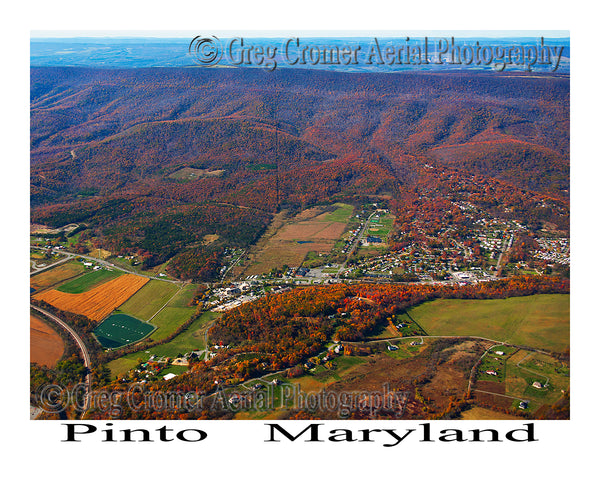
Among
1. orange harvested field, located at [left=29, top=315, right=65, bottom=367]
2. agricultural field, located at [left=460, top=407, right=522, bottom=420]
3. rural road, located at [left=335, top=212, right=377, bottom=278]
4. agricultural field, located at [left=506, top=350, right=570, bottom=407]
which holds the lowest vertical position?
agricultural field, located at [left=460, top=407, right=522, bottom=420]

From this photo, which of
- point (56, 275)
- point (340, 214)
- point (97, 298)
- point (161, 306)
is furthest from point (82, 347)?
point (340, 214)

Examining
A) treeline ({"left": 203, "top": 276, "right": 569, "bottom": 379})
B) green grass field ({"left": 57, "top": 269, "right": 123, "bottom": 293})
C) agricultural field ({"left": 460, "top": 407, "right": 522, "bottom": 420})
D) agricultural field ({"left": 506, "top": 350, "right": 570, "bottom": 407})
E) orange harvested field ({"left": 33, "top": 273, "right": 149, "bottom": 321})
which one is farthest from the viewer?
green grass field ({"left": 57, "top": 269, "right": 123, "bottom": 293})

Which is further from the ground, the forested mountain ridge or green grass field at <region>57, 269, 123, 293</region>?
the forested mountain ridge

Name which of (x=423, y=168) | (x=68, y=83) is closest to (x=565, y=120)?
A: (x=423, y=168)

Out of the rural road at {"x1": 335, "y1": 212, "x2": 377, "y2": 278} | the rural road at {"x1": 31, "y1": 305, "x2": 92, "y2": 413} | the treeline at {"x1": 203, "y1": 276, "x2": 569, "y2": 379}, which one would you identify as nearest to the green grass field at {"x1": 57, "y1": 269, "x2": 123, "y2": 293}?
the rural road at {"x1": 31, "y1": 305, "x2": 92, "y2": 413}

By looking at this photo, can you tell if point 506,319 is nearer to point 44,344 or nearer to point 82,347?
point 82,347

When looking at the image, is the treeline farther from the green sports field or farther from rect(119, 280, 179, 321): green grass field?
rect(119, 280, 179, 321): green grass field

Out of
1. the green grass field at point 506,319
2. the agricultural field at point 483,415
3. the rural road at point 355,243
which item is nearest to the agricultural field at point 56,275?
the rural road at point 355,243
